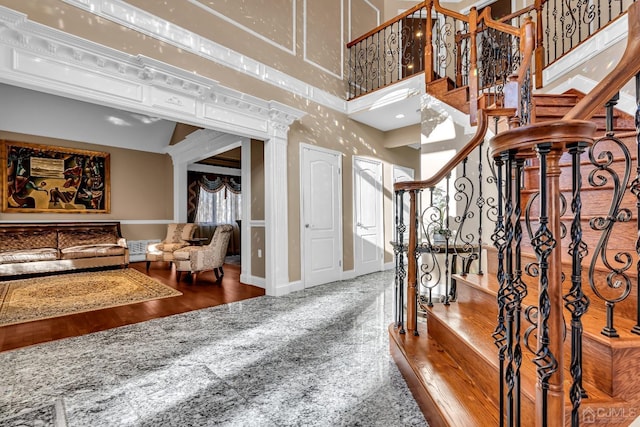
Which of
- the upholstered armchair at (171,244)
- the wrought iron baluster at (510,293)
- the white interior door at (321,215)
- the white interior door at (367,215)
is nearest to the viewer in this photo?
the wrought iron baluster at (510,293)

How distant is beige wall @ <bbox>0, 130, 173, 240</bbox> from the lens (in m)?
7.00

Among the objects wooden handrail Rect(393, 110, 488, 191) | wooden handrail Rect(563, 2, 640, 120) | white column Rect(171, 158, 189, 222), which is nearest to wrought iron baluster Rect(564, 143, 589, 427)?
wooden handrail Rect(563, 2, 640, 120)

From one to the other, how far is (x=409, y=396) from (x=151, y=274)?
17.7 ft

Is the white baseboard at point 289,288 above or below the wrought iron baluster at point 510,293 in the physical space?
below

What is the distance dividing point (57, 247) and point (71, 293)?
2387 mm

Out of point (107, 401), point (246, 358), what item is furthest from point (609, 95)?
point (107, 401)

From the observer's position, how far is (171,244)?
6.20 meters

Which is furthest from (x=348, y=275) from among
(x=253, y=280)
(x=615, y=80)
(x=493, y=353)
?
(x=615, y=80)

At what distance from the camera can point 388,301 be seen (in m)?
3.94

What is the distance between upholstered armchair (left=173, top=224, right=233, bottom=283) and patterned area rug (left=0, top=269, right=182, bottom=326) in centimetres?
45

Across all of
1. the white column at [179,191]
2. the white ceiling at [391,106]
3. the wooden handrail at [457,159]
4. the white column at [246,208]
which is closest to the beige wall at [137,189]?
the white column at [179,191]

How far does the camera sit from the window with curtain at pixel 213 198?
8.89 metres

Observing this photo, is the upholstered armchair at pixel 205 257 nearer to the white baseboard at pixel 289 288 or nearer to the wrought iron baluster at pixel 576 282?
the white baseboard at pixel 289 288

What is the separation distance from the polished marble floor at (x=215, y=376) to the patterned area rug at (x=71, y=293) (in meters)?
1.06
